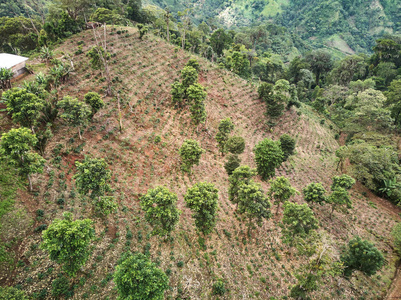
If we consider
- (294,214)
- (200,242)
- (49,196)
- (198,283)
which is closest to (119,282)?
(198,283)

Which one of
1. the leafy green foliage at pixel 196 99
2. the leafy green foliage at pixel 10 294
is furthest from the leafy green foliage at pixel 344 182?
the leafy green foliage at pixel 10 294

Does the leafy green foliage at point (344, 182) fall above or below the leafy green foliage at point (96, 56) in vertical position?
below

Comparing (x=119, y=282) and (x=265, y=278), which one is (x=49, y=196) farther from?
(x=265, y=278)

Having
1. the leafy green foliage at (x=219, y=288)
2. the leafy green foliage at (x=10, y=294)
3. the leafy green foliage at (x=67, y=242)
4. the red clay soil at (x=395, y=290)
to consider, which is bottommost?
the red clay soil at (x=395, y=290)

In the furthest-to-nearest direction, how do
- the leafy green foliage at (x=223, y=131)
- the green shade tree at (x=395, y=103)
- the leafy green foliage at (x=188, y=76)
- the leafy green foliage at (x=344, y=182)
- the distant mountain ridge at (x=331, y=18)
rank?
1. the distant mountain ridge at (x=331, y=18)
2. the green shade tree at (x=395, y=103)
3. the leafy green foliage at (x=188, y=76)
4. the leafy green foliage at (x=223, y=131)
5. the leafy green foliage at (x=344, y=182)

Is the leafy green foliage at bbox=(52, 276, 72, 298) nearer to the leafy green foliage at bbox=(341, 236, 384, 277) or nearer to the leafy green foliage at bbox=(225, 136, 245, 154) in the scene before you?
the leafy green foliage at bbox=(341, 236, 384, 277)

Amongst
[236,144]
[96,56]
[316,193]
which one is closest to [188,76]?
[236,144]

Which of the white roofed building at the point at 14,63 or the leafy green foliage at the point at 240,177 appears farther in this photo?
the white roofed building at the point at 14,63

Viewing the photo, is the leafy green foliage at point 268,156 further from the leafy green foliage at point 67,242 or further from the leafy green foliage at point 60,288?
the leafy green foliage at point 60,288
